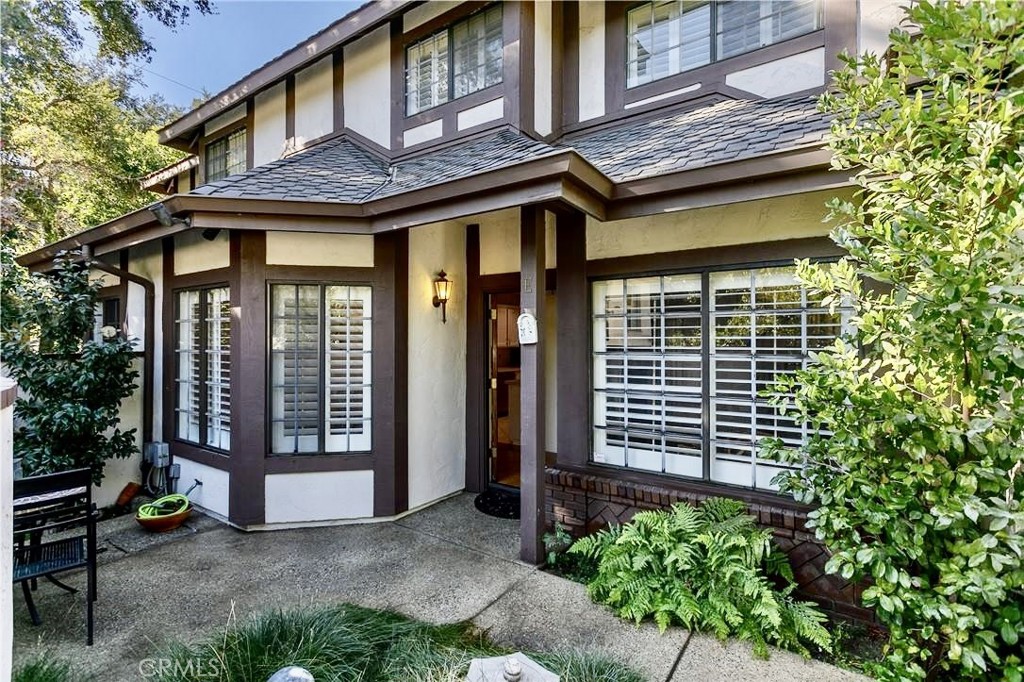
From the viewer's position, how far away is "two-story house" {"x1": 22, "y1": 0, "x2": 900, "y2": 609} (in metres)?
3.60

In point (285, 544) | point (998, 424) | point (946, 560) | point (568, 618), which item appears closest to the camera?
point (998, 424)

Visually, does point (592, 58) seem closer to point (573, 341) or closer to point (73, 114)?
point (573, 341)

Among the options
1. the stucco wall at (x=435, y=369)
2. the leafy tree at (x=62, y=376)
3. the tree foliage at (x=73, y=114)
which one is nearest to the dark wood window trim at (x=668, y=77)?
the stucco wall at (x=435, y=369)

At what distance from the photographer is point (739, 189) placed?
327 centimetres

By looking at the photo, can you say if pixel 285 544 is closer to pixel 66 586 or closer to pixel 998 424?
pixel 66 586

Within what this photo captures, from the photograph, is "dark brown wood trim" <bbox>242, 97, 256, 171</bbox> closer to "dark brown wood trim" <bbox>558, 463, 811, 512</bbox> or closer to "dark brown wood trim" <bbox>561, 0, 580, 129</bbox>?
"dark brown wood trim" <bbox>561, 0, 580, 129</bbox>

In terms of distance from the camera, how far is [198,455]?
212 inches

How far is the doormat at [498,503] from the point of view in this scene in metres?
5.05

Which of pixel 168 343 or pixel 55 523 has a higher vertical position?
pixel 168 343

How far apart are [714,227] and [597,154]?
4.17 feet

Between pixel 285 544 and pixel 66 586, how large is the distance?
1.50m

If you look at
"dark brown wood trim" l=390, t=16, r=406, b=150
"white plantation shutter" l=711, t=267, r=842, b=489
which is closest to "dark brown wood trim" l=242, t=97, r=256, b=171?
"dark brown wood trim" l=390, t=16, r=406, b=150

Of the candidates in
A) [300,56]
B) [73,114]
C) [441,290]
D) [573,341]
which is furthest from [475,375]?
[73,114]

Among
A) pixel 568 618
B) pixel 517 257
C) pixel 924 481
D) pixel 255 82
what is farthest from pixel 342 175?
pixel 924 481
